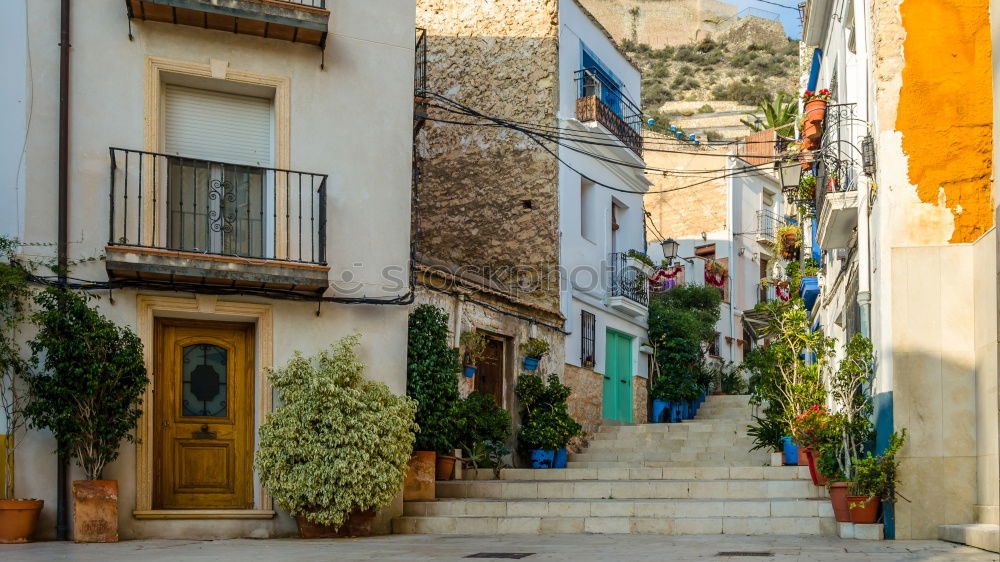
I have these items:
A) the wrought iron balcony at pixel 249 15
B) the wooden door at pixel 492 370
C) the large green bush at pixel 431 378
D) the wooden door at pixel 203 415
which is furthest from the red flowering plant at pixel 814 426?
the wrought iron balcony at pixel 249 15

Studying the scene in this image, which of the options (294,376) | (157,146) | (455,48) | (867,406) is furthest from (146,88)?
(455,48)

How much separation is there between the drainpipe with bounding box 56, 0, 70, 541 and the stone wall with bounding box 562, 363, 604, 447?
379 inches

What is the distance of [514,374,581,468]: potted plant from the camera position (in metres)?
16.7

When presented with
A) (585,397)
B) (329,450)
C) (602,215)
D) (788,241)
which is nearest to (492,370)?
(585,397)

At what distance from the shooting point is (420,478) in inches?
510

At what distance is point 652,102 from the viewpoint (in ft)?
204

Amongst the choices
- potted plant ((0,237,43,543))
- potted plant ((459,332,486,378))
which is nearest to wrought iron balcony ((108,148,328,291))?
potted plant ((0,237,43,543))

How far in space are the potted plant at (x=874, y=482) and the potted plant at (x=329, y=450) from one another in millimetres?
4502

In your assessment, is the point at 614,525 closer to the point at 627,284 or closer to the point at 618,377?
the point at 618,377

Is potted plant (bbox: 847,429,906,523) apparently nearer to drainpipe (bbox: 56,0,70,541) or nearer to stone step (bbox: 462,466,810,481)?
stone step (bbox: 462,466,810,481)

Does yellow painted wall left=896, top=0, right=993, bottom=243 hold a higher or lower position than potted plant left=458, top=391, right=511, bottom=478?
higher

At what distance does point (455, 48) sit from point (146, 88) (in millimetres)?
9239

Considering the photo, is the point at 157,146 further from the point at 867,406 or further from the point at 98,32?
the point at 867,406

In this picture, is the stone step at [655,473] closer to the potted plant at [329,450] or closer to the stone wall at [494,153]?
the potted plant at [329,450]
